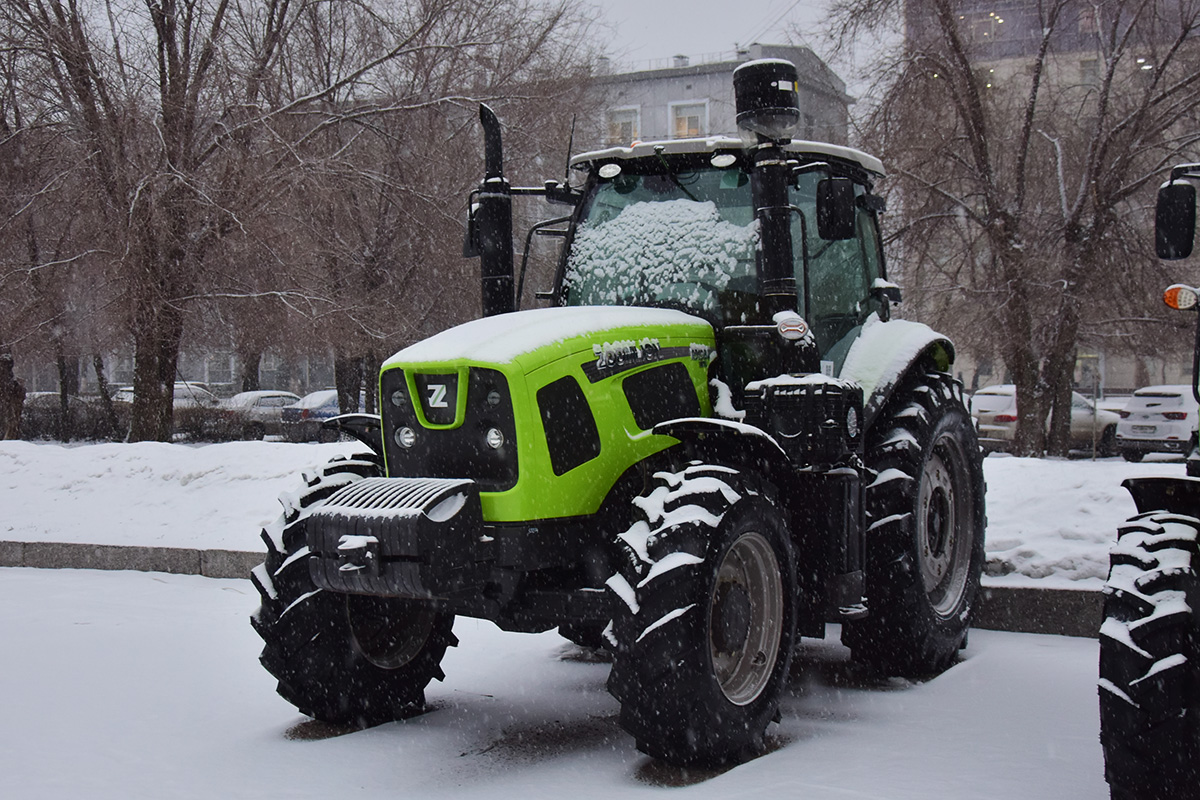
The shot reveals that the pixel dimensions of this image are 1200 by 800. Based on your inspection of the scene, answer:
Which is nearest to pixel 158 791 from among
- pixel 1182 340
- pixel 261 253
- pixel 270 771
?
pixel 270 771

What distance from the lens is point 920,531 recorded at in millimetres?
6496

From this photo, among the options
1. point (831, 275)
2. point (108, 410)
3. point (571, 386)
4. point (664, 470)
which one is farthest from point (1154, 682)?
point (108, 410)

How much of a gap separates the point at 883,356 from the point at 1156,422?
18.2 metres

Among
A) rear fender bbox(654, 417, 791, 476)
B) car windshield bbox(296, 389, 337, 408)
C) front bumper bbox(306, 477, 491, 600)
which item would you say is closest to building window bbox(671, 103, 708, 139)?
car windshield bbox(296, 389, 337, 408)

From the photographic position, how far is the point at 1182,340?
59.3 ft

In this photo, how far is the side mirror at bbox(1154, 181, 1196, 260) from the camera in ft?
15.1

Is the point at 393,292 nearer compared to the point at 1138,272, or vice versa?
the point at 1138,272

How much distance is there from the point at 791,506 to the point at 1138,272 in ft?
43.1

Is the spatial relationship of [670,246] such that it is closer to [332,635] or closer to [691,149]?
[691,149]

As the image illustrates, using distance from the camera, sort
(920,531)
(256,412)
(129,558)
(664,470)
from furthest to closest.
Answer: (256,412)
(129,558)
(920,531)
(664,470)

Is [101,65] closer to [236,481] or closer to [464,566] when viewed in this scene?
[236,481]

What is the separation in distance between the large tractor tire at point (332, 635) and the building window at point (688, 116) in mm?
40701

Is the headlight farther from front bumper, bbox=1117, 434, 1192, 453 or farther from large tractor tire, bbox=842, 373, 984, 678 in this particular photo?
front bumper, bbox=1117, 434, 1192, 453

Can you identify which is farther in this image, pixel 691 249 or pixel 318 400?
pixel 318 400
